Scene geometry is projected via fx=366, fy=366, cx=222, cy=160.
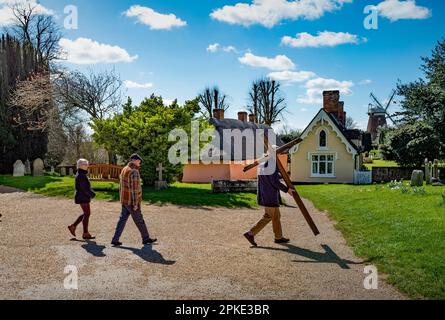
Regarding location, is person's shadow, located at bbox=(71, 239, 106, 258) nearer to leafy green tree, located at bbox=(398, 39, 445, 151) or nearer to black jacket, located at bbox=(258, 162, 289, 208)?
black jacket, located at bbox=(258, 162, 289, 208)

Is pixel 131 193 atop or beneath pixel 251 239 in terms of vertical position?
atop

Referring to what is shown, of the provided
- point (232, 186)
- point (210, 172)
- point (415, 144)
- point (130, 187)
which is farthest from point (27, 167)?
point (415, 144)

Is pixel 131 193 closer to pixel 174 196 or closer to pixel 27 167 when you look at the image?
pixel 174 196

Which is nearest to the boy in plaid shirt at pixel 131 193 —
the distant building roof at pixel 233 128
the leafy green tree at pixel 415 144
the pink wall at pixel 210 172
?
the pink wall at pixel 210 172

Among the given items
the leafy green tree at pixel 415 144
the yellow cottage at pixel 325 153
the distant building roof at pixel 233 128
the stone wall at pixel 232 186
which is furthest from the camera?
the distant building roof at pixel 233 128

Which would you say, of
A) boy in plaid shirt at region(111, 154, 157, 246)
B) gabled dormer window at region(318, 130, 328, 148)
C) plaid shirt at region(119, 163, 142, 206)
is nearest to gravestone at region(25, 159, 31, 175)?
gabled dormer window at region(318, 130, 328, 148)

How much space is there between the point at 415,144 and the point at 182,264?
2511cm

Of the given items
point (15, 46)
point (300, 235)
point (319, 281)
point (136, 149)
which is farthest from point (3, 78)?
point (319, 281)

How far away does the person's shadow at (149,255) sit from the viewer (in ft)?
23.0

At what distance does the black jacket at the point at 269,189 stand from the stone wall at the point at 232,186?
10355 millimetres

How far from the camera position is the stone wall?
19.0 meters

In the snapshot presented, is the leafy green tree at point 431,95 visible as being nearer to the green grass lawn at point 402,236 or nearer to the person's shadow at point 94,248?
the green grass lawn at point 402,236

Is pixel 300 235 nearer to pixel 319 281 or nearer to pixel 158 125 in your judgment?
pixel 319 281

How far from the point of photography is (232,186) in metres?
19.2
